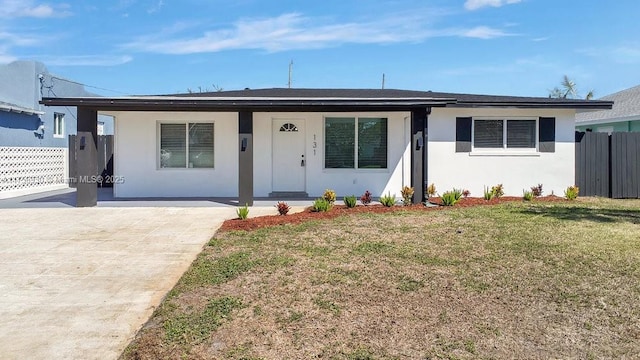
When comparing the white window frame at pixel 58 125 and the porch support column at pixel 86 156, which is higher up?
the white window frame at pixel 58 125

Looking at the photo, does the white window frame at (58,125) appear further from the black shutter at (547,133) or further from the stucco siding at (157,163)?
the black shutter at (547,133)

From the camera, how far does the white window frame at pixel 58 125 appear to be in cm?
1904

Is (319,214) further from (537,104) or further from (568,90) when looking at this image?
(568,90)

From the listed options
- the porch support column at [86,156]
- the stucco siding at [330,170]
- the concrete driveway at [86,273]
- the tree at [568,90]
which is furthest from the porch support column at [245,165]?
the tree at [568,90]

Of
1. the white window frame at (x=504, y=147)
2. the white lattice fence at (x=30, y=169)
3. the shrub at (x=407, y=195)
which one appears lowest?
the shrub at (x=407, y=195)

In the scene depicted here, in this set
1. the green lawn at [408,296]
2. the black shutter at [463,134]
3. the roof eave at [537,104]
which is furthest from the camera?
the black shutter at [463,134]

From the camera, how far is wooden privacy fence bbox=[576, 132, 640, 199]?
42.7ft

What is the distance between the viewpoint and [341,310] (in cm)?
423

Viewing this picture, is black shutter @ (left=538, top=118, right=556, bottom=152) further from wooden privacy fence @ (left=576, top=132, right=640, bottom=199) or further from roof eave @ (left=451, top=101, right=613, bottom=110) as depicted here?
wooden privacy fence @ (left=576, top=132, right=640, bottom=199)

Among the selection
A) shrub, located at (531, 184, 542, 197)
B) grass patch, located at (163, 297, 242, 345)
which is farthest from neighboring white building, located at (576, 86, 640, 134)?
grass patch, located at (163, 297, 242, 345)

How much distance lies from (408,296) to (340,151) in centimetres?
875

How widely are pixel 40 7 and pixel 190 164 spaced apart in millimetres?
11347

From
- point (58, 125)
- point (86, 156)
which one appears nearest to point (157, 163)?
point (86, 156)

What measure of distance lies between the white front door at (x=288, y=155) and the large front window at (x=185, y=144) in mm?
1875
